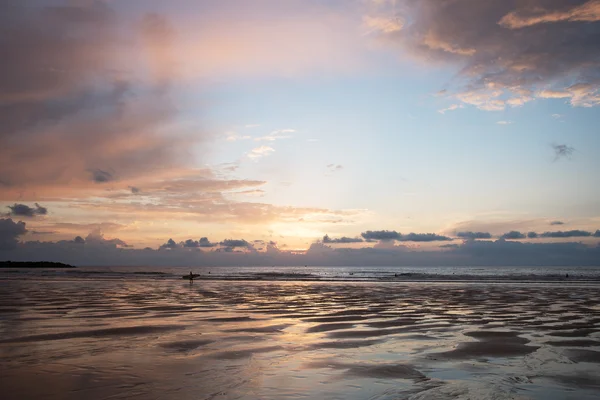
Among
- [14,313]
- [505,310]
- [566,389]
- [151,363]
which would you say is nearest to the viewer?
[566,389]

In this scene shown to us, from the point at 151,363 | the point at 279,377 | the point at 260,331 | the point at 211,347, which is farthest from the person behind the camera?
the point at 260,331

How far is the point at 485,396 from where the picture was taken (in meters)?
7.69

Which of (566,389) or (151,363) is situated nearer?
(566,389)

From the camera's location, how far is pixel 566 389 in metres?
8.30

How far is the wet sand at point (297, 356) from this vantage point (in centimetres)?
806

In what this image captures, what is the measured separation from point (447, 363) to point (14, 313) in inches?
754

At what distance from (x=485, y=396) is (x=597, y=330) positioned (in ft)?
36.9

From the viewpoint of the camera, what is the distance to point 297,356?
11.1 meters

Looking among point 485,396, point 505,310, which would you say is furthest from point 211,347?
point 505,310

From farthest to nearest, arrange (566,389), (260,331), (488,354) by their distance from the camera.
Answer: (260,331), (488,354), (566,389)

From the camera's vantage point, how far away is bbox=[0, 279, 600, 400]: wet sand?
8062mm

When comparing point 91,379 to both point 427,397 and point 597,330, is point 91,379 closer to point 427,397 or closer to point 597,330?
point 427,397

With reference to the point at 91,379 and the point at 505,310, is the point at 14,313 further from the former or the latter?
the point at 505,310

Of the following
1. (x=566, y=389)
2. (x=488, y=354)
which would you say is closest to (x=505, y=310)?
(x=488, y=354)
